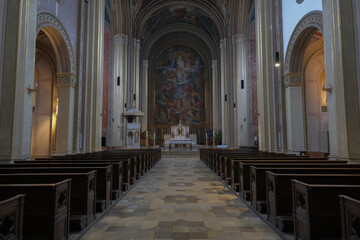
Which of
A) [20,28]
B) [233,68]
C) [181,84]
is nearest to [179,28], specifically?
[181,84]

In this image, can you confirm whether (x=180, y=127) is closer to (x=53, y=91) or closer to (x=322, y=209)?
(x=53, y=91)

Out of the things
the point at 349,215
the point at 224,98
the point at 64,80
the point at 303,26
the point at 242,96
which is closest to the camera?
the point at 349,215

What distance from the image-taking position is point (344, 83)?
20.4 feet

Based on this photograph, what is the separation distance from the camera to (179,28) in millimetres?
29891

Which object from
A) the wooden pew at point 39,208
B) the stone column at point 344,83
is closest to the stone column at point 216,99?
the stone column at point 344,83

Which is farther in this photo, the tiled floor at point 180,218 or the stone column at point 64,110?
the stone column at point 64,110

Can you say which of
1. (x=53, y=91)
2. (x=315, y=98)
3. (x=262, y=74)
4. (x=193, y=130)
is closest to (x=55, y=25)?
(x=53, y=91)

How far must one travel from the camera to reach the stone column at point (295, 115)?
10183 millimetres

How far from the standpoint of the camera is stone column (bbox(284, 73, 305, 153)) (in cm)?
1018

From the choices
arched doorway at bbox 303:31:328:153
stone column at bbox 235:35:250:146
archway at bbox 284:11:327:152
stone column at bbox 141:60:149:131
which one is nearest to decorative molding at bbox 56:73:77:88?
archway at bbox 284:11:327:152

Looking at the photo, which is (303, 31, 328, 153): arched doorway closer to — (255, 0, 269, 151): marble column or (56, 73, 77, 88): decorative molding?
(255, 0, 269, 151): marble column

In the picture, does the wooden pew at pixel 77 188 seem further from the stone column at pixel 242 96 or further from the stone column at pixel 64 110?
the stone column at pixel 242 96

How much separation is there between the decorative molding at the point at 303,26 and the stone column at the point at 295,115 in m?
0.55

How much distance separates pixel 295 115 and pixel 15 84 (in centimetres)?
937
